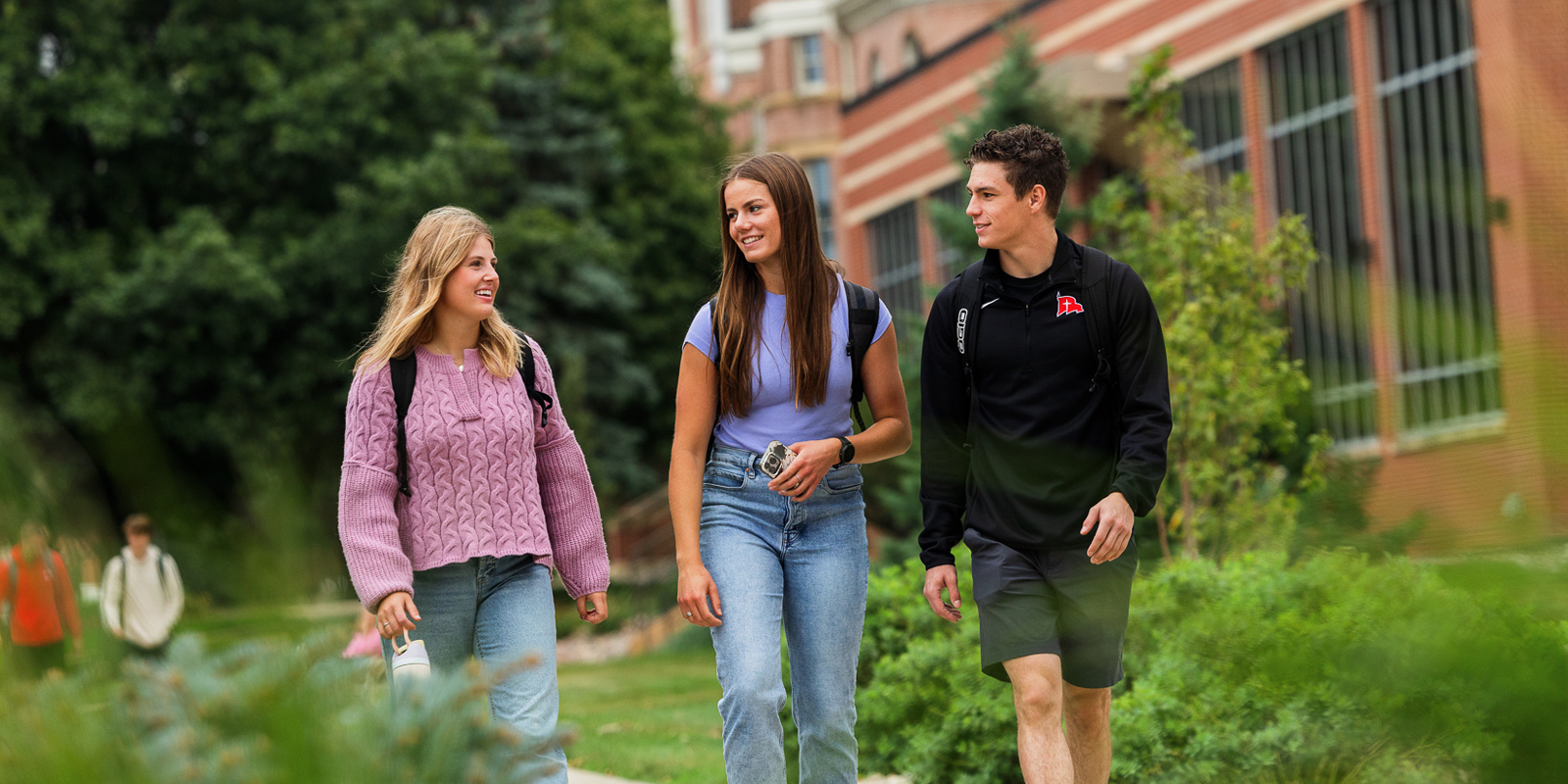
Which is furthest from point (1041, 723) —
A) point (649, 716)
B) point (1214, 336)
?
point (649, 716)

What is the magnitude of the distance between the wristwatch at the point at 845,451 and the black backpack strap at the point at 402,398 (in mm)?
1201

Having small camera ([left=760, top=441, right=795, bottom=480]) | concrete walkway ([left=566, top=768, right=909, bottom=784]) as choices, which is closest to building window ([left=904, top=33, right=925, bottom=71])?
concrete walkway ([left=566, top=768, right=909, bottom=784])

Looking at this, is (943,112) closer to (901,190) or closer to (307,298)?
(901,190)

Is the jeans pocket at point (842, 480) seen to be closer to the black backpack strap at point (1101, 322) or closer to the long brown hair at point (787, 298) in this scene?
the long brown hair at point (787, 298)

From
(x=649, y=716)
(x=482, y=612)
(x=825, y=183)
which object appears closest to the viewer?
(x=482, y=612)

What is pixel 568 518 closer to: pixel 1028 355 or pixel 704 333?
pixel 704 333

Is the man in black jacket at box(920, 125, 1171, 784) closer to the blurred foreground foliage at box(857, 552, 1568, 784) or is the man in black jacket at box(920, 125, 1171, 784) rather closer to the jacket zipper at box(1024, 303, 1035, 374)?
the jacket zipper at box(1024, 303, 1035, 374)

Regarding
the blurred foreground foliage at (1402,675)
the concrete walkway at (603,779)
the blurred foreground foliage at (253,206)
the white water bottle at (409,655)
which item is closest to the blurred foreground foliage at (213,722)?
the blurred foreground foliage at (1402,675)

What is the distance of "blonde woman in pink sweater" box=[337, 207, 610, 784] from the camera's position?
4.27 metres

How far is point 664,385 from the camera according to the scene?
30156mm

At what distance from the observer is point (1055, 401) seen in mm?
4262

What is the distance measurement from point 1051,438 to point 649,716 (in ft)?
29.3

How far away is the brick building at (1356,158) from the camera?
858 mm

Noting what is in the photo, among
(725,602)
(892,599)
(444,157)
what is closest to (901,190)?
(444,157)
